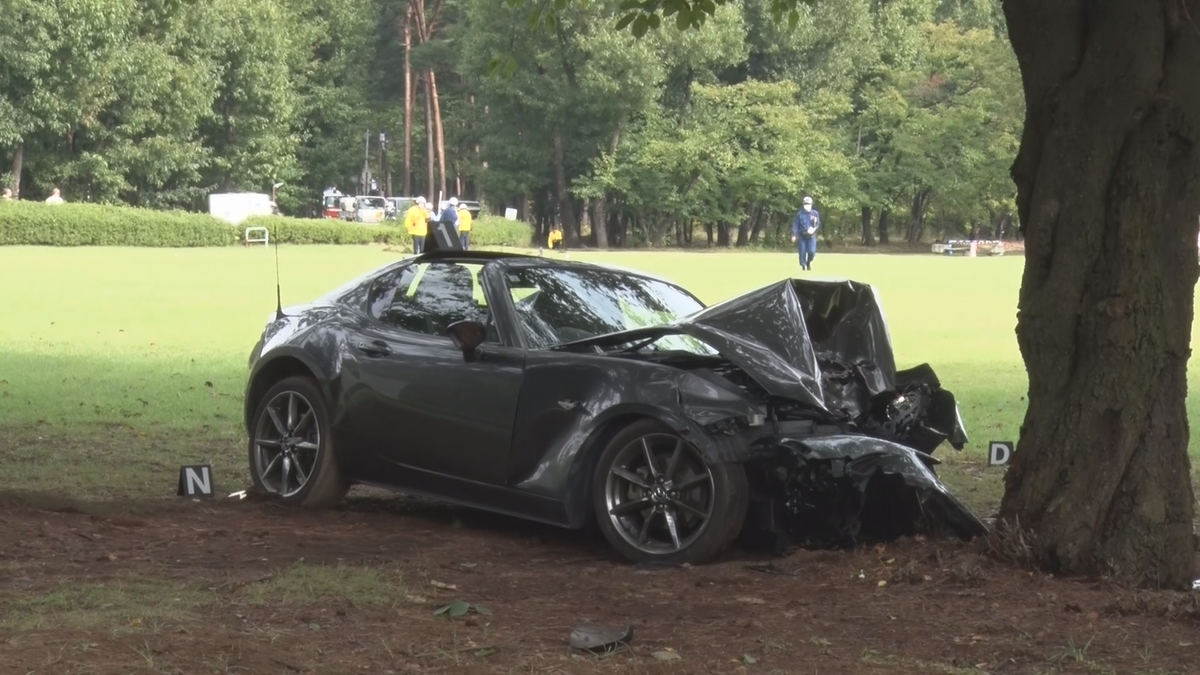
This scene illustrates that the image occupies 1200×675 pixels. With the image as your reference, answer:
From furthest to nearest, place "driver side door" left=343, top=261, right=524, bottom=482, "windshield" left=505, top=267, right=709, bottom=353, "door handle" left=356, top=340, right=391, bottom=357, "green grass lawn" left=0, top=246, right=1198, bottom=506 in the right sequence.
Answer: "green grass lawn" left=0, top=246, right=1198, bottom=506 < "door handle" left=356, top=340, right=391, bottom=357 < "windshield" left=505, top=267, right=709, bottom=353 < "driver side door" left=343, top=261, right=524, bottom=482

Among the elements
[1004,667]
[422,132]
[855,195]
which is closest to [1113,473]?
[1004,667]

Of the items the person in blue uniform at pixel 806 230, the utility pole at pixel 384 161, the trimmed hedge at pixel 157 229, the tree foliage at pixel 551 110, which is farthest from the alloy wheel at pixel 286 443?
the utility pole at pixel 384 161

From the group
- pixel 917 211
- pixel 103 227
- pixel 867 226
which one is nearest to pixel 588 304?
pixel 103 227

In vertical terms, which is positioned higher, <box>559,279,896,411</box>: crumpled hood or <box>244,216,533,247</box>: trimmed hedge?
<box>559,279,896,411</box>: crumpled hood

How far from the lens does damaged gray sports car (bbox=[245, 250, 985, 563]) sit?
6.59 meters

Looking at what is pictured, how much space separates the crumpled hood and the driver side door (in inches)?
19.0

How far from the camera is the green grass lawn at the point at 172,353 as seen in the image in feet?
33.9

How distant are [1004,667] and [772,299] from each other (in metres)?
2.61

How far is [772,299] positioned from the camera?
7.18 meters

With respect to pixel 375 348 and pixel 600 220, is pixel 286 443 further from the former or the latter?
pixel 600 220

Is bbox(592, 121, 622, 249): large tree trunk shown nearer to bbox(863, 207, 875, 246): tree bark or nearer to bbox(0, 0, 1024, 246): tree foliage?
bbox(0, 0, 1024, 246): tree foliage

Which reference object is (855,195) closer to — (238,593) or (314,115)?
(314,115)

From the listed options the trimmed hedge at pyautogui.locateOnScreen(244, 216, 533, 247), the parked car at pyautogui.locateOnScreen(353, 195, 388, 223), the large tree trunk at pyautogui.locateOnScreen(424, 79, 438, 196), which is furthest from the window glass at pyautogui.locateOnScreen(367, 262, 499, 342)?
the large tree trunk at pyautogui.locateOnScreen(424, 79, 438, 196)

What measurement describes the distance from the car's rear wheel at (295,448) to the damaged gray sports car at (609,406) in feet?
0.04
